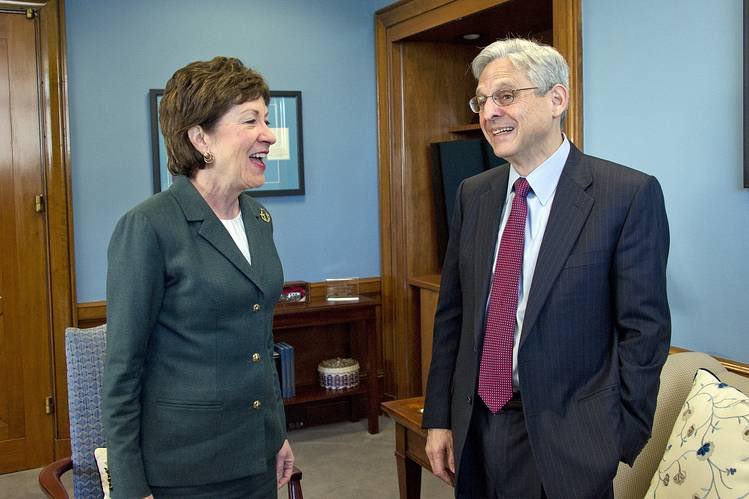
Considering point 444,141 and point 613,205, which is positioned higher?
point 444,141

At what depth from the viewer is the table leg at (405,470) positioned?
292cm

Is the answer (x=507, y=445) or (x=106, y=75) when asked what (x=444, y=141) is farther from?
(x=507, y=445)

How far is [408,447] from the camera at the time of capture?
291 cm

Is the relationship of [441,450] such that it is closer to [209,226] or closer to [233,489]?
[233,489]

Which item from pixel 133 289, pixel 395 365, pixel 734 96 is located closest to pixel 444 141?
pixel 395 365

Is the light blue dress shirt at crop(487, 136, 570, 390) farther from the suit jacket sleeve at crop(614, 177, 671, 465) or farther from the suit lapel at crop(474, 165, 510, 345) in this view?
the suit jacket sleeve at crop(614, 177, 671, 465)

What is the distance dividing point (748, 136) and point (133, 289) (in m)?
1.90

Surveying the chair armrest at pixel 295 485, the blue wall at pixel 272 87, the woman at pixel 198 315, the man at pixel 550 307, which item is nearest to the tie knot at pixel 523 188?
the man at pixel 550 307

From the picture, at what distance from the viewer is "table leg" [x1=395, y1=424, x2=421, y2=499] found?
2.92 meters

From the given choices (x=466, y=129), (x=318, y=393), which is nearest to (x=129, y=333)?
(x=318, y=393)

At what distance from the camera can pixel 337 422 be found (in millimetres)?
4688

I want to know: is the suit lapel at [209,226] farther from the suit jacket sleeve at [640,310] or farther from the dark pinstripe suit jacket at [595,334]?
the suit jacket sleeve at [640,310]

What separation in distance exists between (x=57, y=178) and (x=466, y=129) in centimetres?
225

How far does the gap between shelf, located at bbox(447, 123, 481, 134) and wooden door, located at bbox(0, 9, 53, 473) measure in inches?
89.9
